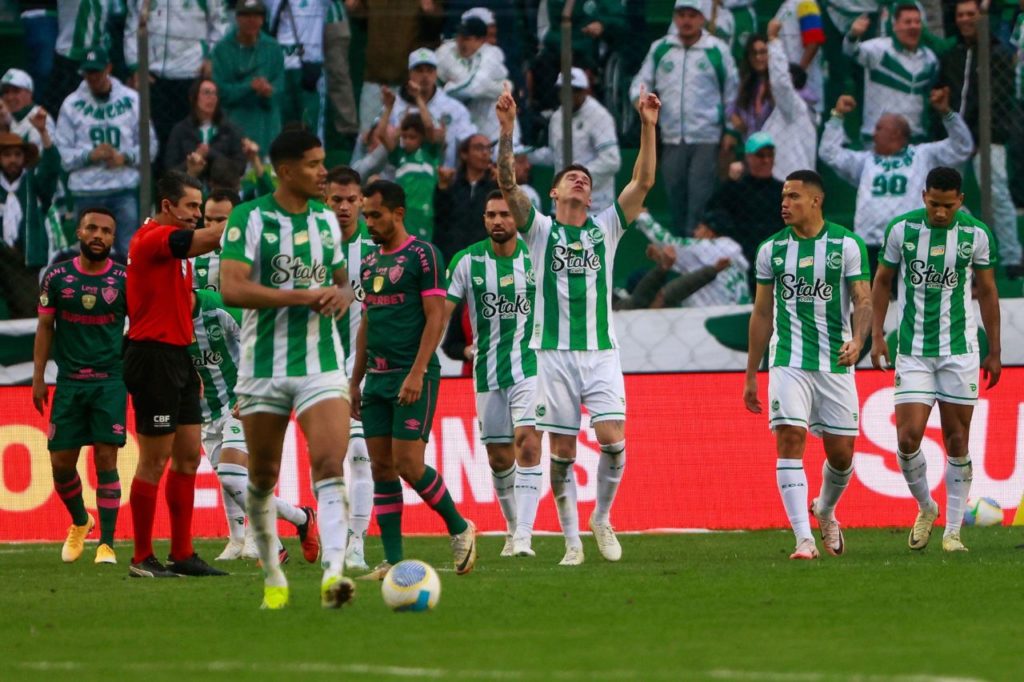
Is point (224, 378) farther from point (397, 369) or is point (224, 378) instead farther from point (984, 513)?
point (984, 513)

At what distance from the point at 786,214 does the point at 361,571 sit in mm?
3475

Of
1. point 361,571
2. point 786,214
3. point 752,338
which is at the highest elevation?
point 786,214

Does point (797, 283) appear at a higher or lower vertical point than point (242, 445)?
higher

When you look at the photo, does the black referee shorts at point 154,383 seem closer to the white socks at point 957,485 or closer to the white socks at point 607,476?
the white socks at point 607,476

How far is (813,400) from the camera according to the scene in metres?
11.1

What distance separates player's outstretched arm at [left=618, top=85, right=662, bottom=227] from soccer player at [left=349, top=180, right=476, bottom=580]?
5.32 feet

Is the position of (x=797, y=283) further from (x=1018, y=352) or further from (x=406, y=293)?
(x=1018, y=352)

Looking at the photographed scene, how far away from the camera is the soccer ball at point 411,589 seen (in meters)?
7.83

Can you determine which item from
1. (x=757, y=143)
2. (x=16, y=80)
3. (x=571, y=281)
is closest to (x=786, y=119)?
(x=757, y=143)

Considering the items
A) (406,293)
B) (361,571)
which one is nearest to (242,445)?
(361,571)

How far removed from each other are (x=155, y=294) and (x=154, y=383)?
542mm

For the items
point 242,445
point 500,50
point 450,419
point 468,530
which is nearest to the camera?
point 468,530

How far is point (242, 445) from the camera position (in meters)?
11.8

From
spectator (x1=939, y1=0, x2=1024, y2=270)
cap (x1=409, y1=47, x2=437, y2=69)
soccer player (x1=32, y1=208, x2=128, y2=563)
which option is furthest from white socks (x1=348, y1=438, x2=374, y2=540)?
spectator (x1=939, y1=0, x2=1024, y2=270)
